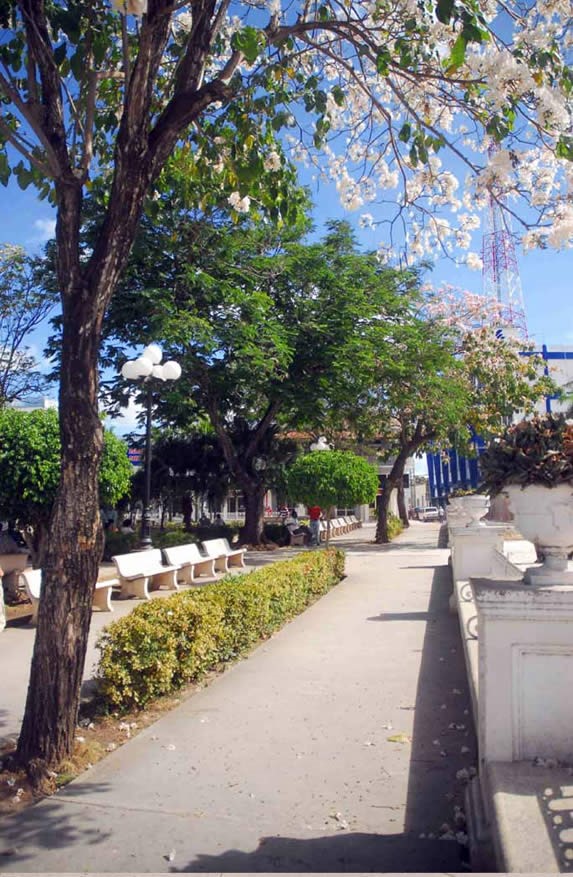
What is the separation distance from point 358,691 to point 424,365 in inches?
638

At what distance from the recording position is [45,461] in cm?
1158

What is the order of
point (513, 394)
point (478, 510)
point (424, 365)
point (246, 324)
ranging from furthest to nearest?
point (513, 394) < point (424, 365) < point (246, 324) < point (478, 510)

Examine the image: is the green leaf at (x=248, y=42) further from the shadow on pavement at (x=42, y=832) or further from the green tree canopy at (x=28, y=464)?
the green tree canopy at (x=28, y=464)

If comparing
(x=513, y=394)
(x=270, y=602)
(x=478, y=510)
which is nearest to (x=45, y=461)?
(x=270, y=602)

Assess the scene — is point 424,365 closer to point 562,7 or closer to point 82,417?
point 562,7

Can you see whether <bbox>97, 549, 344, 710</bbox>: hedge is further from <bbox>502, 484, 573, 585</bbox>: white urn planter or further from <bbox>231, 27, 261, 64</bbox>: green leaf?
<bbox>231, 27, 261, 64</bbox>: green leaf

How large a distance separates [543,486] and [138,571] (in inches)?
401

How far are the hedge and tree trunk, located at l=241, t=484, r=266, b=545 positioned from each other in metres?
15.1

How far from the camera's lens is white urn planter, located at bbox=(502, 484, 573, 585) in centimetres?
345

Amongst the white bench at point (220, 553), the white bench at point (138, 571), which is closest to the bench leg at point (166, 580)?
the white bench at point (138, 571)

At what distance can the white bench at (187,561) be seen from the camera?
14.4m

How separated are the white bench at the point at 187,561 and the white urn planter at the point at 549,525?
11.2 meters

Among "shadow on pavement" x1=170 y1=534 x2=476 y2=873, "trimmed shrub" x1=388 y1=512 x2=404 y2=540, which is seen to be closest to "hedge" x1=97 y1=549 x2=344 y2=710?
"shadow on pavement" x1=170 y1=534 x2=476 y2=873

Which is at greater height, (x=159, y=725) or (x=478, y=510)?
(x=478, y=510)
